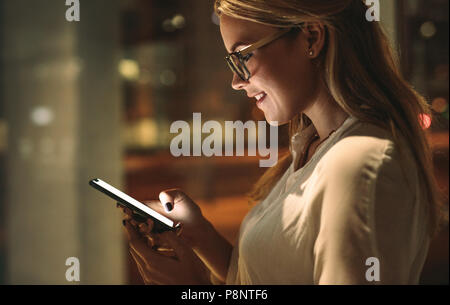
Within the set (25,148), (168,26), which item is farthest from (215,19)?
(25,148)

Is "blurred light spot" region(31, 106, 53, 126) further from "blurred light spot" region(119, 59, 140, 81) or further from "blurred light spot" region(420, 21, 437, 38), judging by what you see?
"blurred light spot" region(420, 21, 437, 38)

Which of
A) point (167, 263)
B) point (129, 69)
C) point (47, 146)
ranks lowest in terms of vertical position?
point (167, 263)

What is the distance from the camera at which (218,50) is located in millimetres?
1198

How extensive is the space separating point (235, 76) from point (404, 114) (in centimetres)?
34

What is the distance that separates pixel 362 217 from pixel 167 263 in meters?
0.44

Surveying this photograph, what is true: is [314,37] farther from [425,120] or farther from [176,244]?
[176,244]

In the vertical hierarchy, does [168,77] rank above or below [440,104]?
above

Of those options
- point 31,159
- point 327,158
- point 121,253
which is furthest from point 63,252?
point 327,158

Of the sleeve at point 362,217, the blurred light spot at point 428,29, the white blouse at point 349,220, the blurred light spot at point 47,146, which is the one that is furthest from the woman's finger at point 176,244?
the blurred light spot at point 47,146

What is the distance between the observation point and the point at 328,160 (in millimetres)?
853

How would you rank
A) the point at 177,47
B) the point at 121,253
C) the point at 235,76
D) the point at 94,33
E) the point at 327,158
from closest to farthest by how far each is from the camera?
the point at 327,158
the point at 235,76
the point at 177,47
the point at 121,253
the point at 94,33

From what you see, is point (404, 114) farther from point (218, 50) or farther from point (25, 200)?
point (25, 200)
